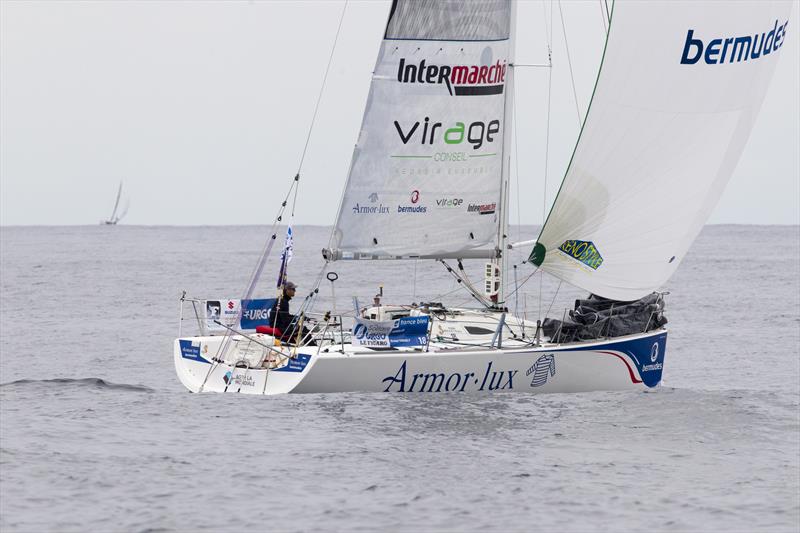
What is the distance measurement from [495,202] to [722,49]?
419 centimetres

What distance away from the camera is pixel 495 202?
1861 centimetres

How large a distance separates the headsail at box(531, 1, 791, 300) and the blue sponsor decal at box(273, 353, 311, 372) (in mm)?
4417

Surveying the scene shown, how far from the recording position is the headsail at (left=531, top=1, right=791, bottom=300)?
55.6ft

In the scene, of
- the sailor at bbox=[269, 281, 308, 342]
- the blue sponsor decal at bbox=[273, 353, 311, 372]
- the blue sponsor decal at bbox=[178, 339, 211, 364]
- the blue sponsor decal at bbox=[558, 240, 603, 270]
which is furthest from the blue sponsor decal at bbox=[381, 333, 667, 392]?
the blue sponsor decal at bbox=[178, 339, 211, 364]

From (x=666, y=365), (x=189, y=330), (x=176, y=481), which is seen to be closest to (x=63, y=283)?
(x=189, y=330)

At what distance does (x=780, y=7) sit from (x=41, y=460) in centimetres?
1221

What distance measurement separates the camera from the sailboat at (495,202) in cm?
1641

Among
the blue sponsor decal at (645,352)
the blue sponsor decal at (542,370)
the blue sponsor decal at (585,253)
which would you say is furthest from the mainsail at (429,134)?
the blue sponsor decal at (645,352)

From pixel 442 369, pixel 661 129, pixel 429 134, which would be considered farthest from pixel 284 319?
pixel 661 129

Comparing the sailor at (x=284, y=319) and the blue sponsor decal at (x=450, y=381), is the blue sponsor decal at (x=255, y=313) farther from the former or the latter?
the blue sponsor decal at (x=450, y=381)

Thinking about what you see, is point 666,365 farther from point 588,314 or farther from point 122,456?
point 122,456

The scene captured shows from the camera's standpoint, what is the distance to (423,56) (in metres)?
17.9

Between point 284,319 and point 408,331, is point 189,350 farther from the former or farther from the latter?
point 408,331

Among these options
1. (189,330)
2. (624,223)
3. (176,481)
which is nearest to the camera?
(176,481)
